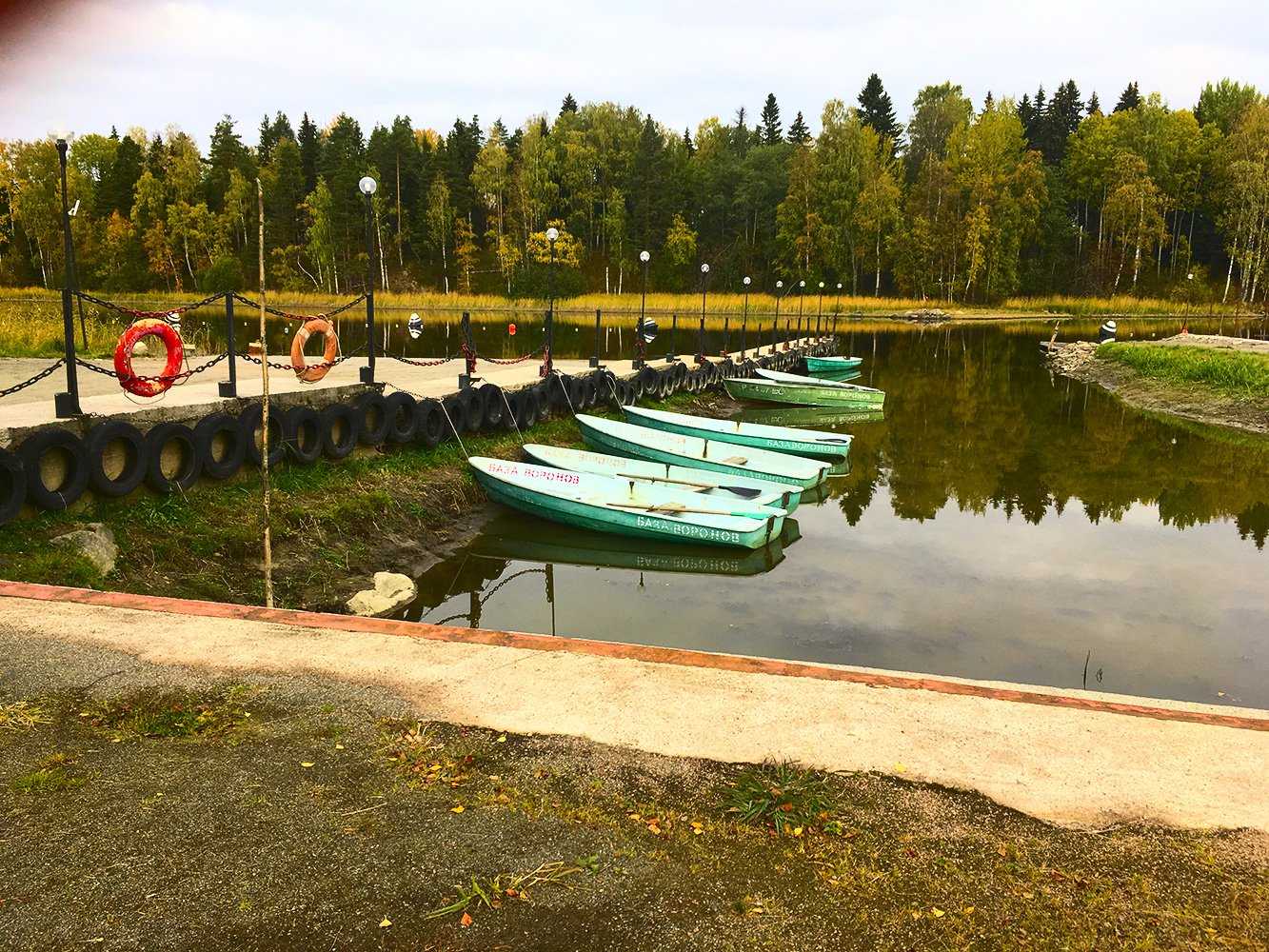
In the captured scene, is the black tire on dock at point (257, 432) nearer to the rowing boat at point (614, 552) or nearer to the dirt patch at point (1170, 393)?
the rowing boat at point (614, 552)

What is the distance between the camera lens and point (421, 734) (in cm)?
434

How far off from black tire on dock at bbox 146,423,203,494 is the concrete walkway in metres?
3.93

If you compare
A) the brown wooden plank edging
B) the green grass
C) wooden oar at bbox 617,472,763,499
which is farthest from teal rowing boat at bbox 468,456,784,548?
the green grass

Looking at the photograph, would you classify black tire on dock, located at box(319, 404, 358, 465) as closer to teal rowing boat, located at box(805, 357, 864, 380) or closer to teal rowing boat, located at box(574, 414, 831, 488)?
teal rowing boat, located at box(574, 414, 831, 488)

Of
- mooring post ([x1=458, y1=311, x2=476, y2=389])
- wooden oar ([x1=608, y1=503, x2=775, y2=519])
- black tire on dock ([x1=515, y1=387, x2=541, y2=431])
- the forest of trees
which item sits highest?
the forest of trees

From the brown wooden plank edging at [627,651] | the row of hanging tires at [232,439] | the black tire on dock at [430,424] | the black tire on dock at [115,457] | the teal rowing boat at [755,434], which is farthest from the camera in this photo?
the teal rowing boat at [755,434]

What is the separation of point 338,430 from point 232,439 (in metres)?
2.19

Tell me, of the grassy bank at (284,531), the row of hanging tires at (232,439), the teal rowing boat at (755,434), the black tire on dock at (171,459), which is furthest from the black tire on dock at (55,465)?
the teal rowing boat at (755,434)

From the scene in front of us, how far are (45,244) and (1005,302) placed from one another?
3644 inches

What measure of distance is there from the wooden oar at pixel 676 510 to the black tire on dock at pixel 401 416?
3.56m

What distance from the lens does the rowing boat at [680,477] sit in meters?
13.8

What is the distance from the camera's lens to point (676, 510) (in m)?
13.1

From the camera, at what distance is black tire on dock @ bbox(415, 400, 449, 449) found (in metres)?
14.4

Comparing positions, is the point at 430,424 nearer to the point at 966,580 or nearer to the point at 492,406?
the point at 492,406
